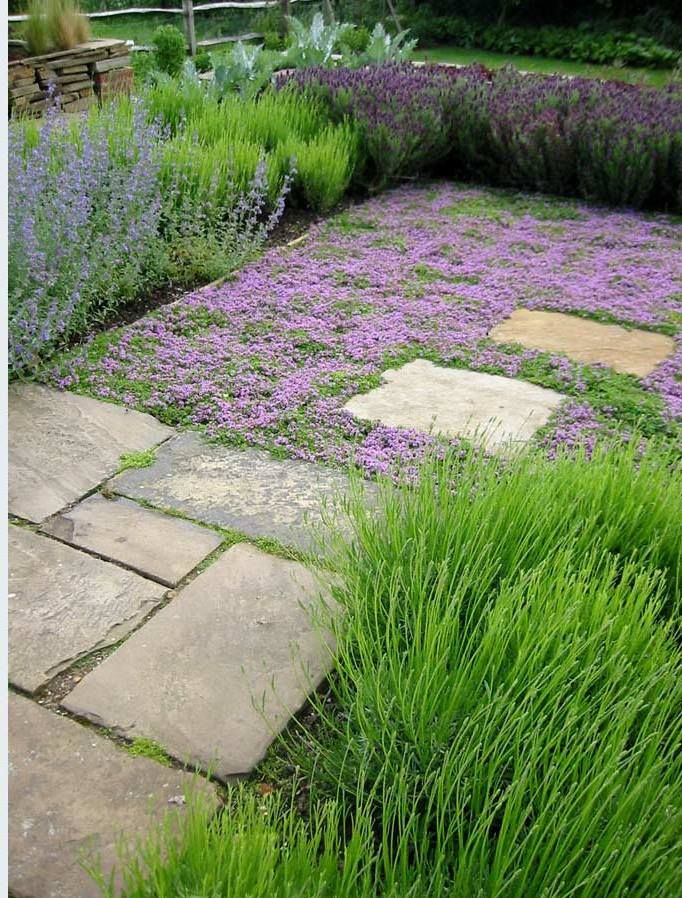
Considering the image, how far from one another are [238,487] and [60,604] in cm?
77

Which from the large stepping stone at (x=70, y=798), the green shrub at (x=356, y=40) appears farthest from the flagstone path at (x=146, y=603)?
the green shrub at (x=356, y=40)

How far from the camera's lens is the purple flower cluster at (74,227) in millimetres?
3660

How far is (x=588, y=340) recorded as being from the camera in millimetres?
4207

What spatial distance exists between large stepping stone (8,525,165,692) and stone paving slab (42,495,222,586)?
5 cm

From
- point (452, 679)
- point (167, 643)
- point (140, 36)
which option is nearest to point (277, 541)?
point (167, 643)

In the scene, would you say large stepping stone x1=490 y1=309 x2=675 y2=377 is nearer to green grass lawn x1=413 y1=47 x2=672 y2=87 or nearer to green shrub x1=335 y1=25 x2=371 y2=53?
green shrub x1=335 y1=25 x2=371 y2=53

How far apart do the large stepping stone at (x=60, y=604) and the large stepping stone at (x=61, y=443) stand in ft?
0.74

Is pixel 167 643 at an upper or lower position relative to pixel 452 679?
lower

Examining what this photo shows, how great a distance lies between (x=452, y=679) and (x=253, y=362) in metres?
2.37

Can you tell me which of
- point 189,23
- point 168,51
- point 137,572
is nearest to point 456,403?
point 137,572

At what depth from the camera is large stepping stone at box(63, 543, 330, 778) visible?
6.46 feet

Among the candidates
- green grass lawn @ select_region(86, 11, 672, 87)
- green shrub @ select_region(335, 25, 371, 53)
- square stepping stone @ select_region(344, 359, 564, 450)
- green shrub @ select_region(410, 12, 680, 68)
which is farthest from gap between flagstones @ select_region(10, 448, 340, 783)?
green shrub @ select_region(410, 12, 680, 68)

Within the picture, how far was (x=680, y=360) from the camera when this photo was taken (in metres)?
3.99

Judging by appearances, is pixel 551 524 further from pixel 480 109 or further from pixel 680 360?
pixel 480 109
